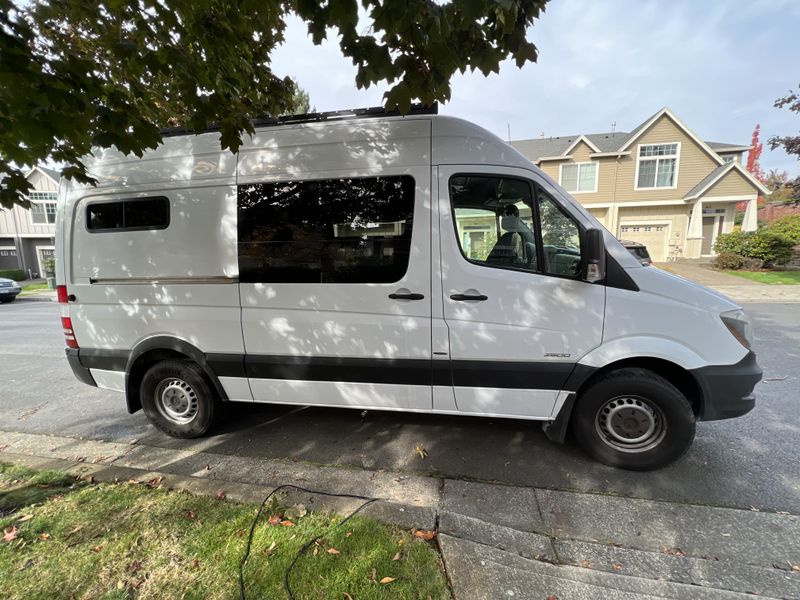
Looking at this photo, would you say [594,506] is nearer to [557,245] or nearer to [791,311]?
[557,245]

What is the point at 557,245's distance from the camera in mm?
2832

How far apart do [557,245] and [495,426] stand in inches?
73.5

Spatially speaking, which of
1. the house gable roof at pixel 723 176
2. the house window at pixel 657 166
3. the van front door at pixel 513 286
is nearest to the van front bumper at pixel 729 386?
the van front door at pixel 513 286

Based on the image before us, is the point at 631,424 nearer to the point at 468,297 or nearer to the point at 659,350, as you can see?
the point at 659,350

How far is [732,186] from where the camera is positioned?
18375mm

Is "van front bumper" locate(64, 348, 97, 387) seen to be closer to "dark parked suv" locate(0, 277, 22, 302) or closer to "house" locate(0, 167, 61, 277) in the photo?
"dark parked suv" locate(0, 277, 22, 302)

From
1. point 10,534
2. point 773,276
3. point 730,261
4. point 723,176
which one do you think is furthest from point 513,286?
point 723,176

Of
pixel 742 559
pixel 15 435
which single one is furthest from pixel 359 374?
pixel 15 435

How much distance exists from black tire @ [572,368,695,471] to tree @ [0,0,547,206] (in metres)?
2.37

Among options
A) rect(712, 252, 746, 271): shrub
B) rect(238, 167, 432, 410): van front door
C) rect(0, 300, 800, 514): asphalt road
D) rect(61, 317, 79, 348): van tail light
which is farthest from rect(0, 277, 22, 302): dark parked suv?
rect(712, 252, 746, 271): shrub

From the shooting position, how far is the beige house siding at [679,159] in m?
19.5

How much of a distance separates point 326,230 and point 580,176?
70.7 feet

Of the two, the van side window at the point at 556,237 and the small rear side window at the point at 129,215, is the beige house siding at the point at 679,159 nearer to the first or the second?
the van side window at the point at 556,237

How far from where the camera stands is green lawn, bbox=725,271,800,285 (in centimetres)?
1319
